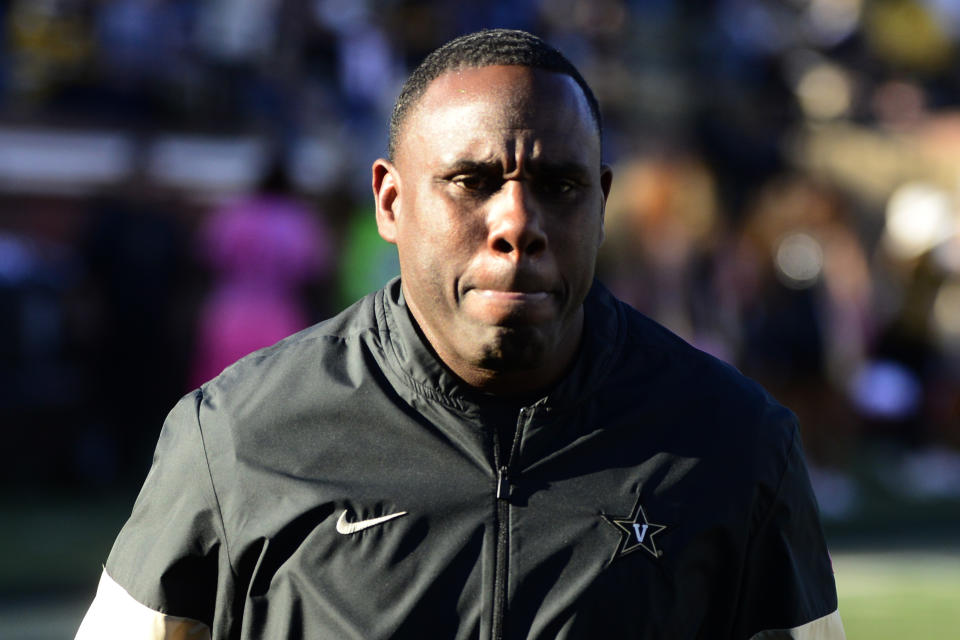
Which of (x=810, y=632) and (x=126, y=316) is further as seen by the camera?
(x=126, y=316)

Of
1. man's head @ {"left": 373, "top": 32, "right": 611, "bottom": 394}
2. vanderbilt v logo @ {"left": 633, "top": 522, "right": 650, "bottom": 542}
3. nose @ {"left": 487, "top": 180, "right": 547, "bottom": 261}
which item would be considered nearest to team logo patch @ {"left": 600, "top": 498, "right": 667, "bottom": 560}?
vanderbilt v logo @ {"left": 633, "top": 522, "right": 650, "bottom": 542}

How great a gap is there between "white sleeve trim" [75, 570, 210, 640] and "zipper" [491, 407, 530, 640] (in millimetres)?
506

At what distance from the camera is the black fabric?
235 centimetres

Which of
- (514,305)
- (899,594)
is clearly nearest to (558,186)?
(514,305)

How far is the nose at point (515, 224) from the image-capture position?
233cm

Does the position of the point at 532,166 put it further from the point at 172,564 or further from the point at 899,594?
the point at 899,594

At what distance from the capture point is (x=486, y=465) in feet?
7.91

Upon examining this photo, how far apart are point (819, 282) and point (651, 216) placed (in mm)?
1178

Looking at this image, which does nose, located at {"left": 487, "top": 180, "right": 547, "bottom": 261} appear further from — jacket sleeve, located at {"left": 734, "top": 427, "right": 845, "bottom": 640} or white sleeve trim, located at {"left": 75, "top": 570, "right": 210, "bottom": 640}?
white sleeve trim, located at {"left": 75, "top": 570, "right": 210, "bottom": 640}

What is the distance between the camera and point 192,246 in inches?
389

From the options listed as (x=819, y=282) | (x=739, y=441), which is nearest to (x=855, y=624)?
(x=819, y=282)

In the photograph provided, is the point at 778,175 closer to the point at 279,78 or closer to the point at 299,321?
the point at 279,78

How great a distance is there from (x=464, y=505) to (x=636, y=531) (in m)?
0.28

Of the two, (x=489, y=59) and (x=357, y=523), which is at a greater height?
(x=489, y=59)
